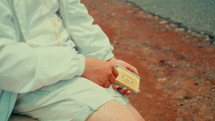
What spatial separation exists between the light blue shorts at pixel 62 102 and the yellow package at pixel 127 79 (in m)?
0.28

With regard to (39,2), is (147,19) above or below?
below

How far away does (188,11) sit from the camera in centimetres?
396

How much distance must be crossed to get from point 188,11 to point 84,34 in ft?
9.25

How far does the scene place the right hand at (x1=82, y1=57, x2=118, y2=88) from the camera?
126 centimetres

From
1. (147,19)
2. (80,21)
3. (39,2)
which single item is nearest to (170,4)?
(147,19)

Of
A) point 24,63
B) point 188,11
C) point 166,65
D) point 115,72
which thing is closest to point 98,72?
point 115,72

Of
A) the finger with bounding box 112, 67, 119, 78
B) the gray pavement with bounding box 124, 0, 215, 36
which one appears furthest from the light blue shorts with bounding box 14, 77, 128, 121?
the gray pavement with bounding box 124, 0, 215, 36

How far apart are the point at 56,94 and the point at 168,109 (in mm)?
1536

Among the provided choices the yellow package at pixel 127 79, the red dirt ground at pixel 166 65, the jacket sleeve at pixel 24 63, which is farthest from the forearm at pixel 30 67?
the red dirt ground at pixel 166 65

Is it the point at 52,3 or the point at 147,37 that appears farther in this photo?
the point at 147,37

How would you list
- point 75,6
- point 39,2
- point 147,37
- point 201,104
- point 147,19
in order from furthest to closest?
point 147,19 → point 147,37 → point 201,104 → point 75,6 → point 39,2

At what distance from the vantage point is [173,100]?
252cm

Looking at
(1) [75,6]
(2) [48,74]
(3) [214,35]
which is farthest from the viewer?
(3) [214,35]

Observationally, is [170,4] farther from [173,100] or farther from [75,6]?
[75,6]
